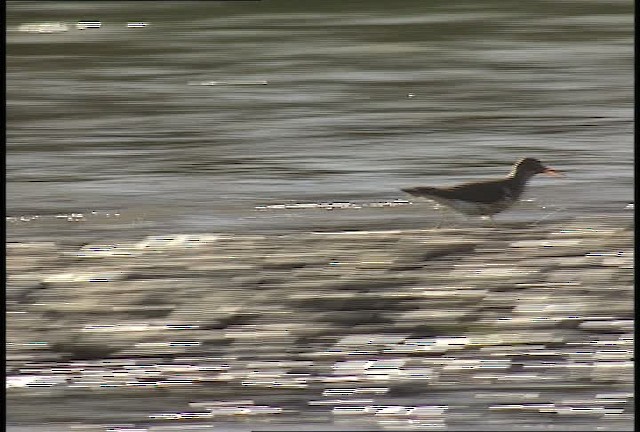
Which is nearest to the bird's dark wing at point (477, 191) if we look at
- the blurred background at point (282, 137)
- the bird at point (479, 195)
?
the bird at point (479, 195)

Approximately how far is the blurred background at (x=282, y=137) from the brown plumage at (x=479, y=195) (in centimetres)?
10

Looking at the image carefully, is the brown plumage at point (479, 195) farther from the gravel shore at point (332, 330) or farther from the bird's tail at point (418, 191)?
the gravel shore at point (332, 330)

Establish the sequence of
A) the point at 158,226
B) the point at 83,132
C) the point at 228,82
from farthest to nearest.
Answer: the point at 228,82 < the point at 83,132 < the point at 158,226

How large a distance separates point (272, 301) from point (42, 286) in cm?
97

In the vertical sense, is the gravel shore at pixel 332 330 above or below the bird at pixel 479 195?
below

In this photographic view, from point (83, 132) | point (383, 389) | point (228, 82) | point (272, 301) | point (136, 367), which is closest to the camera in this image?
point (383, 389)

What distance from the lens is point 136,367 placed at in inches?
207

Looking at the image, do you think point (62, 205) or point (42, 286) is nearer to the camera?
point (42, 286)

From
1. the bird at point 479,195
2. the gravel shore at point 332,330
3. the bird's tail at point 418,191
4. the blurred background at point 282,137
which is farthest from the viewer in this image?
the bird's tail at point 418,191

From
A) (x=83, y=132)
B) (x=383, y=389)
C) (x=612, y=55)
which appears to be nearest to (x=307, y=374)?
(x=383, y=389)

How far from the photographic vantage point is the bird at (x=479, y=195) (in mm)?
6879

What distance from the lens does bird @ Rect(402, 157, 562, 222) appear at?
688 centimetres

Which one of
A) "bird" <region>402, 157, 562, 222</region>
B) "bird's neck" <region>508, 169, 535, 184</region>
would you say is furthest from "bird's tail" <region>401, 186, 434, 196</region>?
"bird's neck" <region>508, 169, 535, 184</region>

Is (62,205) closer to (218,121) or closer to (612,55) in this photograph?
(218,121)
